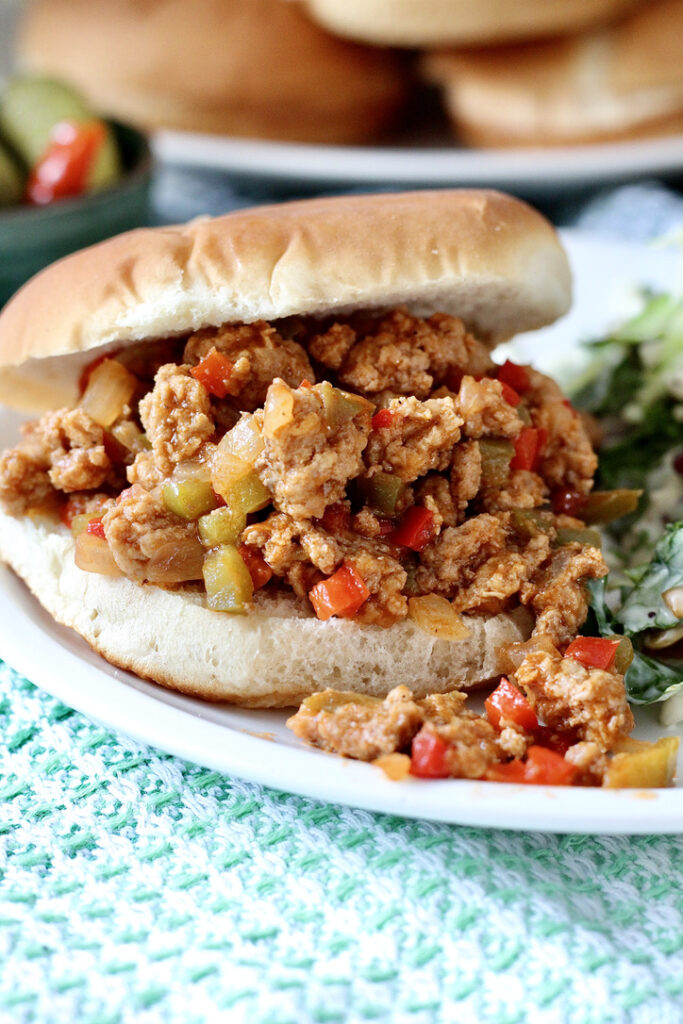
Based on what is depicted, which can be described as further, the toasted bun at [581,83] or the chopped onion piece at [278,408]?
the toasted bun at [581,83]

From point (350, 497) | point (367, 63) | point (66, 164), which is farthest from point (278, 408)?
point (367, 63)

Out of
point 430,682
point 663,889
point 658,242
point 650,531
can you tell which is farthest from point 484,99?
point 663,889

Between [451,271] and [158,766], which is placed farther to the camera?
[451,271]

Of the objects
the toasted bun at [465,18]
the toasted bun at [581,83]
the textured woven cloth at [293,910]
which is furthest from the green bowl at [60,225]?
the textured woven cloth at [293,910]

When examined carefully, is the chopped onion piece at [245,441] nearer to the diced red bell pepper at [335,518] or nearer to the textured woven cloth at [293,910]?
the diced red bell pepper at [335,518]

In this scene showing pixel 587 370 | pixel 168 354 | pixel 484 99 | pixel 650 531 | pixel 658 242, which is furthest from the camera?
pixel 484 99

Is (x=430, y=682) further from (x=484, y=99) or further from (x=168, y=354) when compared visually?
(x=484, y=99)

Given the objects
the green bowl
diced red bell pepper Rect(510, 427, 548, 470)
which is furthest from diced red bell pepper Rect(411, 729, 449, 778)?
the green bowl
